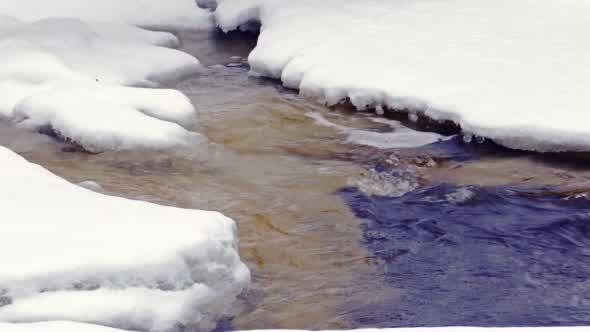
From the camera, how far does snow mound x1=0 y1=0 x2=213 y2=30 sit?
10734mm

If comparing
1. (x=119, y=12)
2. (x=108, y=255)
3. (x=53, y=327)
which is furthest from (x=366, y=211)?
(x=119, y=12)

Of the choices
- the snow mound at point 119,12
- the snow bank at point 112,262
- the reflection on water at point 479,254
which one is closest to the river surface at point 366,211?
the reflection on water at point 479,254

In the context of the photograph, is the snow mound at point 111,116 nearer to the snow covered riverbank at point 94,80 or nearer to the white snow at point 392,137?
the snow covered riverbank at point 94,80

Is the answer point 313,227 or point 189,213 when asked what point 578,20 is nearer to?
point 313,227

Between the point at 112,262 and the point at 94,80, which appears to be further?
the point at 94,80

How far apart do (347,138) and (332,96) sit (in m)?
0.74

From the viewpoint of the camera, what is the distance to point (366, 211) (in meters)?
5.58

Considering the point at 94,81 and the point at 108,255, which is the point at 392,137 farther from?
the point at 108,255

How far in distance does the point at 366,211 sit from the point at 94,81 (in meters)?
3.43

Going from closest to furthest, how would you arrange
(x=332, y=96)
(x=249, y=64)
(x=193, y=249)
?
(x=193, y=249), (x=332, y=96), (x=249, y=64)

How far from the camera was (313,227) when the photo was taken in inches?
211

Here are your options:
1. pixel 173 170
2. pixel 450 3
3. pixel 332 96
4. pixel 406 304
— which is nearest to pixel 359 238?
pixel 406 304

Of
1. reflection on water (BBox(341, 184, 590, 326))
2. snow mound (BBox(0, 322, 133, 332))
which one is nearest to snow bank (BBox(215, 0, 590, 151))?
reflection on water (BBox(341, 184, 590, 326))

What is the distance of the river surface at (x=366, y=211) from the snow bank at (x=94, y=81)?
0.66 feet
